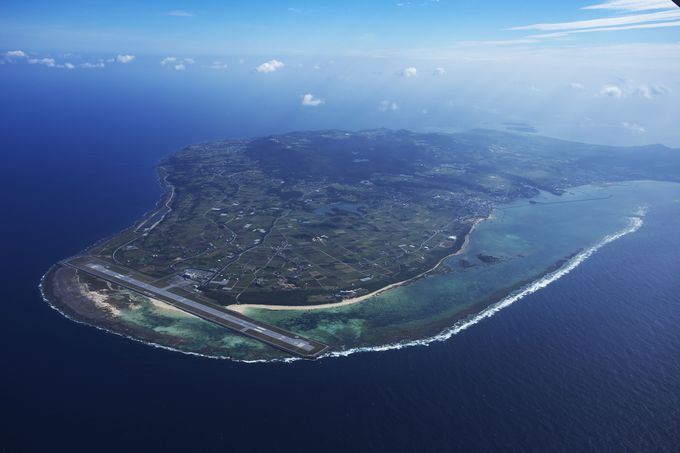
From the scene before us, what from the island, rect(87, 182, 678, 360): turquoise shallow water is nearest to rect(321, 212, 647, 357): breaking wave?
rect(87, 182, 678, 360): turquoise shallow water

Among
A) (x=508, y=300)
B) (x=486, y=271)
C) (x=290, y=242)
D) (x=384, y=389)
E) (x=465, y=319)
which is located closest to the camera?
(x=384, y=389)

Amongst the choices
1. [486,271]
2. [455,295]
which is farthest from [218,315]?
[486,271]

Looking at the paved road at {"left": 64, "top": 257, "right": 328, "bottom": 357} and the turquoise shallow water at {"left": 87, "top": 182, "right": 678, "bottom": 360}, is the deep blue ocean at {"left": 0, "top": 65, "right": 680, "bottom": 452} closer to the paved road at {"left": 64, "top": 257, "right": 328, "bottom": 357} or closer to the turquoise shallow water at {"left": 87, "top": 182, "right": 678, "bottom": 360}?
the turquoise shallow water at {"left": 87, "top": 182, "right": 678, "bottom": 360}

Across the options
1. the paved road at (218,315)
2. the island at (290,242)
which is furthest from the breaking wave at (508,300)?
the paved road at (218,315)

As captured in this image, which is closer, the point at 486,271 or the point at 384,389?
the point at 384,389

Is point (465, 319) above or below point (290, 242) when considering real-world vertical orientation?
below

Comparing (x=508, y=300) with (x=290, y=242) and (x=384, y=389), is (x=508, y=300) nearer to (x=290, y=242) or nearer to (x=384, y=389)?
(x=384, y=389)

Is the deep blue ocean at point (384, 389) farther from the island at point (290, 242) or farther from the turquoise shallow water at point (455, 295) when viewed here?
the island at point (290, 242)

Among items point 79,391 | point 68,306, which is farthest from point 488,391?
point 68,306
